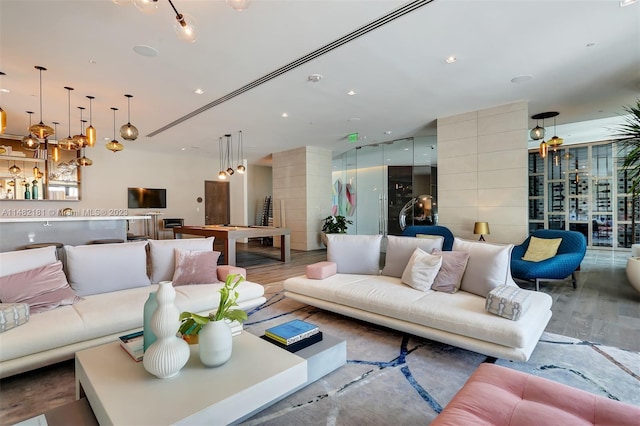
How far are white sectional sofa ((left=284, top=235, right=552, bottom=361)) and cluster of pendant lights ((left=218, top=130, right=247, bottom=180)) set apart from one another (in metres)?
4.62

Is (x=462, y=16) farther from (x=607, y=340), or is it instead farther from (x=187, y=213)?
(x=187, y=213)

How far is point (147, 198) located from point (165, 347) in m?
9.08

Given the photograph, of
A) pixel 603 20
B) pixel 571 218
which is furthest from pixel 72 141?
pixel 571 218

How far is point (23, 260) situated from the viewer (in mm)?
2758

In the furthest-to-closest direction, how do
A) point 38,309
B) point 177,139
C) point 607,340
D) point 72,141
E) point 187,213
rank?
point 187,213
point 177,139
point 72,141
point 607,340
point 38,309

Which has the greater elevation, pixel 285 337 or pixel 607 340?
pixel 285 337

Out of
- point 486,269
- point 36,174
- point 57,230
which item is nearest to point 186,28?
point 486,269

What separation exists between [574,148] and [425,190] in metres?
5.23

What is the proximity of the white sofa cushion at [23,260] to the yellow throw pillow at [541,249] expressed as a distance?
6.25 metres

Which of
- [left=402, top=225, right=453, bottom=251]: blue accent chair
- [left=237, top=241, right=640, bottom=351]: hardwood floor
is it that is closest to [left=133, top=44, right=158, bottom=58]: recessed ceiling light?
[left=237, top=241, right=640, bottom=351]: hardwood floor

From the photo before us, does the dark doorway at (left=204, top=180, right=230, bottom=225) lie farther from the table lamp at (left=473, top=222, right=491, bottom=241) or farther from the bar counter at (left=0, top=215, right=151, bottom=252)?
the table lamp at (left=473, top=222, right=491, bottom=241)

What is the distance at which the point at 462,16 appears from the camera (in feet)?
9.95

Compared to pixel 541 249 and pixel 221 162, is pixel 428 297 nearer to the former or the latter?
pixel 541 249

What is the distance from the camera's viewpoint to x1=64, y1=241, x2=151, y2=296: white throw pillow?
9.95 ft
